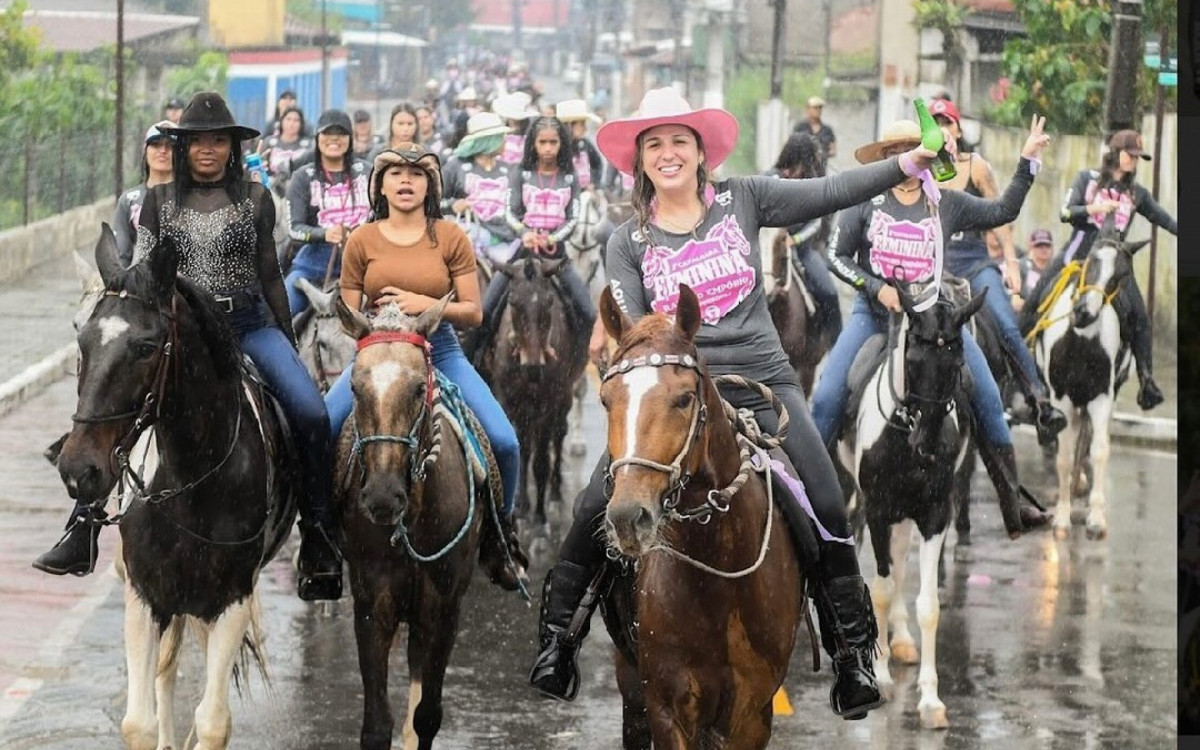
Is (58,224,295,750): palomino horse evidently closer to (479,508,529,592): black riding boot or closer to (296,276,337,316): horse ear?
(479,508,529,592): black riding boot

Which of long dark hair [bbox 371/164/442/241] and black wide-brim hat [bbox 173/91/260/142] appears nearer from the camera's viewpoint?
black wide-brim hat [bbox 173/91/260/142]

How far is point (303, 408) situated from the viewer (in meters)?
8.69

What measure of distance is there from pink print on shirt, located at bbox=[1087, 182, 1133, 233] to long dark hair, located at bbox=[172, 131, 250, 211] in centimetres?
859

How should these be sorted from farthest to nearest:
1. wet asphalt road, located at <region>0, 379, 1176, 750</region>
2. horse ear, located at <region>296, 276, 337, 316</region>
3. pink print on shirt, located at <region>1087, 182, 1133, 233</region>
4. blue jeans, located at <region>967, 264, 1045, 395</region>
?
pink print on shirt, located at <region>1087, 182, 1133, 233</region> < blue jeans, located at <region>967, 264, 1045, 395</region> < horse ear, located at <region>296, 276, 337, 316</region> < wet asphalt road, located at <region>0, 379, 1176, 750</region>

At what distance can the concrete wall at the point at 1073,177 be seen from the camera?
1003 inches

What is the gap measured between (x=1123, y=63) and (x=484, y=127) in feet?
18.6

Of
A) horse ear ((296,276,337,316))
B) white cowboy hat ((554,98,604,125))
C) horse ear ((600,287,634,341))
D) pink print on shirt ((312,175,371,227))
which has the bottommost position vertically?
horse ear ((296,276,337,316))

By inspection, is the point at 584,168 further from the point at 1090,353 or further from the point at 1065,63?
the point at 1065,63

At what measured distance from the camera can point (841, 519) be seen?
7211 mm

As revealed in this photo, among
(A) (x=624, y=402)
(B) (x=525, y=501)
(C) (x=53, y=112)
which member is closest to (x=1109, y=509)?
(B) (x=525, y=501)

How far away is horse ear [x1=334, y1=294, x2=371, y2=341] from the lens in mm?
8156

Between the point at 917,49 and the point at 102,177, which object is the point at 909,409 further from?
the point at 917,49

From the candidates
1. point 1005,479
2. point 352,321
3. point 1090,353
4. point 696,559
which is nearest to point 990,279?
point 1090,353

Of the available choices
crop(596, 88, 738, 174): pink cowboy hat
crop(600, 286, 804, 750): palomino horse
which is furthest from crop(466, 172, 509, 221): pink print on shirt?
crop(600, 286, 804, 750): palomino horse
